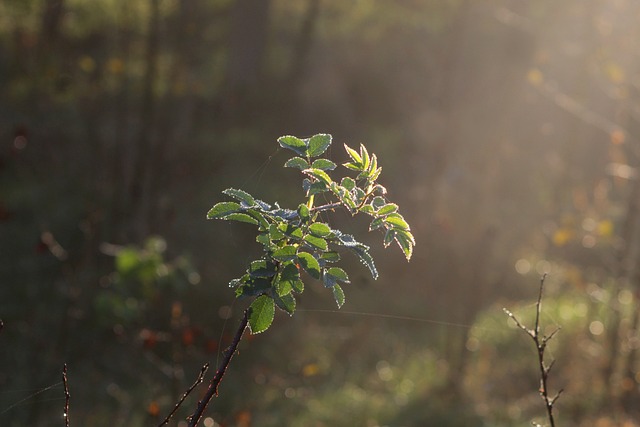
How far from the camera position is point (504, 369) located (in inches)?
307

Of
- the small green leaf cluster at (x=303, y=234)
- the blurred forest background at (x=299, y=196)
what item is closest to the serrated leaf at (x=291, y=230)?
the small green leaf cluster at (x=303, y=234)

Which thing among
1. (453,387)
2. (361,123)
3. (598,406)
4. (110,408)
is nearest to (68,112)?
(361,123)

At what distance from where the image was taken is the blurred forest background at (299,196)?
6336mm

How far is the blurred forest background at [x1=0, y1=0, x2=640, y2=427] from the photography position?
20.8 ft

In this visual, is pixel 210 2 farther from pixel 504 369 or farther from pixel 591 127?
pixel 504 369

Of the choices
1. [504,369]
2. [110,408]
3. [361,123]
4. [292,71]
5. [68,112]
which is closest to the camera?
[110,408]

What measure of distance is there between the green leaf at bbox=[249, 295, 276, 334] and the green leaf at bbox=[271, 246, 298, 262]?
14 cm

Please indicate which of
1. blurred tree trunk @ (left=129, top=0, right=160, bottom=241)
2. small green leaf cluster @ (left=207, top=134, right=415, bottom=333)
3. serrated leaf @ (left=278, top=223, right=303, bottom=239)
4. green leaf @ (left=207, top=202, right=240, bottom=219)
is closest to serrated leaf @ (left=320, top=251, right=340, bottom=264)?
small green leaf cluster @ (left=207, top=134, right=415, bottom=333)

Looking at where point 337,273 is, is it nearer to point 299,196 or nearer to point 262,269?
point 262,269

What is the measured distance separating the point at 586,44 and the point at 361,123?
14.1 ft

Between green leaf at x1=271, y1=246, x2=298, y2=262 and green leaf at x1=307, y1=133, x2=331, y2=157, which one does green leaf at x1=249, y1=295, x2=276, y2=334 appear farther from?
green leaf at x1=307, y1=133, x2=331, y2=157

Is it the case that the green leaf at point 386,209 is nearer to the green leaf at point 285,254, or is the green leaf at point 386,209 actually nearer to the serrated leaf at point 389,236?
the serrated leaf at point 389,236

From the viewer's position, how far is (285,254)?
5.48 ft

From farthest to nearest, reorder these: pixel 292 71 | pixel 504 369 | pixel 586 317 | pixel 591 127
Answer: pixel 591 127, pixel 292 71, pixel 586 317, pixel 504 369
